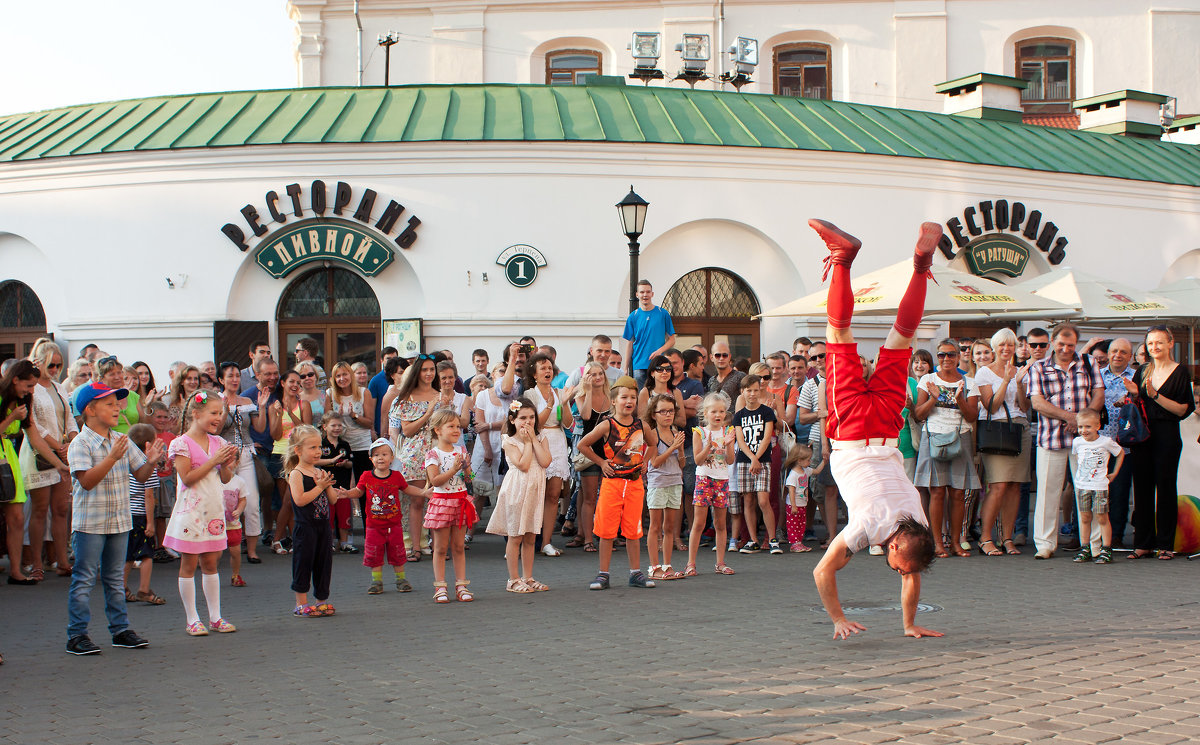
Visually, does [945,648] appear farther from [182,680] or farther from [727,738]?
[182,680]

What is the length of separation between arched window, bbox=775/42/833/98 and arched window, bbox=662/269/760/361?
14.9 m

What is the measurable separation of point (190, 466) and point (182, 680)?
204 centimetres

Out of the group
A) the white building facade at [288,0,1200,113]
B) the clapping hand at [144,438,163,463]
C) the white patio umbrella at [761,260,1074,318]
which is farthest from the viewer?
the white building facade at [288,0,1200,113]

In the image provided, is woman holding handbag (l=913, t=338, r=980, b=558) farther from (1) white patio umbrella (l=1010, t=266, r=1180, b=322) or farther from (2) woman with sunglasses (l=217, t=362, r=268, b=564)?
(2) woman with sunglasses (l=217, t=362, r=268, b=564)

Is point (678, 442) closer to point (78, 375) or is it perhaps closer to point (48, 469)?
point (48, 469)

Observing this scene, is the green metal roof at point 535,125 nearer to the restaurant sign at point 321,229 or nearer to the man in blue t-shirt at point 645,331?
the restaurant sign at point 321,229

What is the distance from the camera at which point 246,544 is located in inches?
488

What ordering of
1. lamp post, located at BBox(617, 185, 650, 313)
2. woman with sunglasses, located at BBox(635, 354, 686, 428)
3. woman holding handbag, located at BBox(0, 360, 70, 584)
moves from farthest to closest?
lamp post, located at BBox(617, 185, 650, 313) → woman with sunglasses, located at BBox(635, 354, 686, 428) → woman holding handbag, located at BBox(0, 360, 70, 584)

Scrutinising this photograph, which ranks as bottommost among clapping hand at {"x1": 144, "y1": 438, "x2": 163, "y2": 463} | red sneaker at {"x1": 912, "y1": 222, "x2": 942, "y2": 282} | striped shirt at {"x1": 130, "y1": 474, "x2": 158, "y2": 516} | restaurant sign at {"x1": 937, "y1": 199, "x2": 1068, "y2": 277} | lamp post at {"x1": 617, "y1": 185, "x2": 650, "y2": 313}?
striped shirt at {"x1": 130, "y1": 474, "x2": 158, "y2": 516}

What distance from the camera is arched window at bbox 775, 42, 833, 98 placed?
32.5 meters

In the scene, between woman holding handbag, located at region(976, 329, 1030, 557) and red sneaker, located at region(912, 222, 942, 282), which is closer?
red sneaker, located at region(912, 222, 942, 282)

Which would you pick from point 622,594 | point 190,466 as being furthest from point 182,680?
point 622,594

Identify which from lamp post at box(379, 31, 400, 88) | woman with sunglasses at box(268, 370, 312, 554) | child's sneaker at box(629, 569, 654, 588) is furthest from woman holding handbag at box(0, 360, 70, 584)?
lamp post at box(379, 31, 400, 88)

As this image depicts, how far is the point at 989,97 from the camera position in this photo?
24562 millimetres
